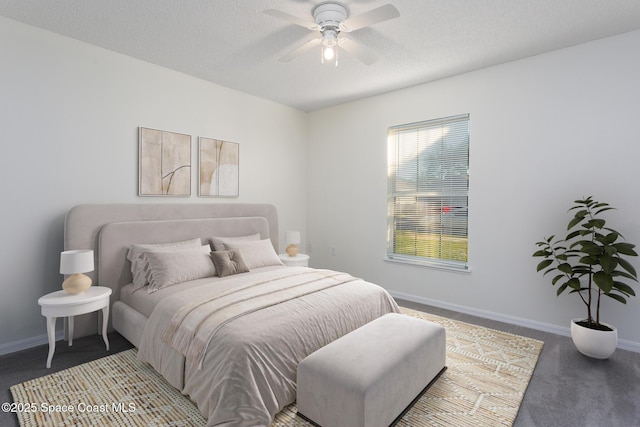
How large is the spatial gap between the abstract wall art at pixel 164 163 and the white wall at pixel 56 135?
82 mm

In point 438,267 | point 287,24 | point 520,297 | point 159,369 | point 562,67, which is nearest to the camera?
point 159,369

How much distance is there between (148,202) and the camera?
348 centimetres

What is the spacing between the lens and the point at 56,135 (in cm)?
286

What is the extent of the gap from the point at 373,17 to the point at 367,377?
2266 mm

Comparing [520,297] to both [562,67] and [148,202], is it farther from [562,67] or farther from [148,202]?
[148,202]

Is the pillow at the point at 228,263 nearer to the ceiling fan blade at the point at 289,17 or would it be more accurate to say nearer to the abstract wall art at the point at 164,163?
the abstract wall art at the point at 164,163

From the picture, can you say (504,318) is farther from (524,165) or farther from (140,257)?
(140,257)

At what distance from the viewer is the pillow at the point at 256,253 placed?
350cm

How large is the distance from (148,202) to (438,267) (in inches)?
136

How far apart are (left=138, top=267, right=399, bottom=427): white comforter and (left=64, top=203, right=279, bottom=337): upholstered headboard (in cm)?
99

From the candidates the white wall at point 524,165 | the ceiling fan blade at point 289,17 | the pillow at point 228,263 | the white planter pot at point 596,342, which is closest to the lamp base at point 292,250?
the white wall at point 524,165

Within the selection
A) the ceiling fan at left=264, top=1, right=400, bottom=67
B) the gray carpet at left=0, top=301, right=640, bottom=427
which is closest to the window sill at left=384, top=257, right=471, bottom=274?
the gray carpet at left=0, top=301, right=640, bottom=427

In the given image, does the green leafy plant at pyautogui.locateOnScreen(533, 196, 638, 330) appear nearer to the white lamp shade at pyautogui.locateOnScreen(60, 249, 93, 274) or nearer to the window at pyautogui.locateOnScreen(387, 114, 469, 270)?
the window at pyautogui.locateOnScreen(387, 114, 469, 270)

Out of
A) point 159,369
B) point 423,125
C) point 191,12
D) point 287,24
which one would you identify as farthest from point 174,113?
point 423,125
